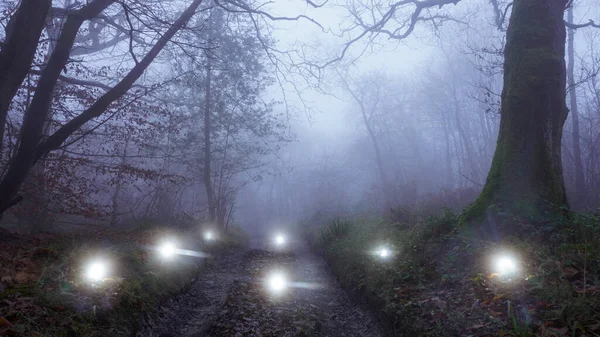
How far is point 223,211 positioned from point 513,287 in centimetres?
1326

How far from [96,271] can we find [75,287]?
66cm

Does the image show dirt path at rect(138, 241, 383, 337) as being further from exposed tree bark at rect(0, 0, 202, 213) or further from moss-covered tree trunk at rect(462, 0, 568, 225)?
exposed tree bark at rect(0, 0, 202, 213)

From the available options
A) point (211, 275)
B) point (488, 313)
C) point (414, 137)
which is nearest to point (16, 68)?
point (211, 275)

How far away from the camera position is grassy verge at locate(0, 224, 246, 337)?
3.62 metres

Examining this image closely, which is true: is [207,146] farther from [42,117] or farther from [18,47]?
[18,47]

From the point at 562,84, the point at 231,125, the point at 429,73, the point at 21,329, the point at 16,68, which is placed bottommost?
the point at 21,329

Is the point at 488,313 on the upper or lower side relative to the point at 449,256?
lower

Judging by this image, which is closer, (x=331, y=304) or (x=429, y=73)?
(x=331, y=304)

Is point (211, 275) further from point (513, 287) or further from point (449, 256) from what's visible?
point (513, 287)

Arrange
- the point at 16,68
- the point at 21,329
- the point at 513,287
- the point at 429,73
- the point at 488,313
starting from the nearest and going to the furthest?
the point at 21,329, the point at 488,313, the point at 513,287, the point at 16,68, the point at 429,73

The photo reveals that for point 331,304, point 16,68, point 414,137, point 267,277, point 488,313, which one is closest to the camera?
point 488,313

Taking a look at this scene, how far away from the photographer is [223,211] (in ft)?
53.6

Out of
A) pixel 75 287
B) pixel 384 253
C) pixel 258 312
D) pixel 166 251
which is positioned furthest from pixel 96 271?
pixel 384 253

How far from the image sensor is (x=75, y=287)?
4422mm
